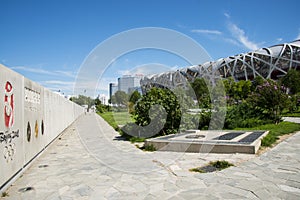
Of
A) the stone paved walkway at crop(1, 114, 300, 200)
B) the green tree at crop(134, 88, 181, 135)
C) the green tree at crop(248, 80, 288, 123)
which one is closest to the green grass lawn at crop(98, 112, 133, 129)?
the green tree at crop(134, 88, 181, 135)

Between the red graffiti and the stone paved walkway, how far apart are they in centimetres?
117

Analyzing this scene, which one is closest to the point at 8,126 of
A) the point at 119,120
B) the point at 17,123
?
the point at 17,123

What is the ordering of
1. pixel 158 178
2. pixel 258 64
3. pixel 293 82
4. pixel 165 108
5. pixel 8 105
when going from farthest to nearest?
A: pixel 258 64
pixel 293 82
pixel 165 108
pixel 158 178
pixel 8 105

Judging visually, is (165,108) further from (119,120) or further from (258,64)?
(258,64)

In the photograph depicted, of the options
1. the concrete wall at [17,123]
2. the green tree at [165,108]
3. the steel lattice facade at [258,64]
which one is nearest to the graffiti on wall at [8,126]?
the concrete wall at [17,123]

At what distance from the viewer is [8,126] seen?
454 cm

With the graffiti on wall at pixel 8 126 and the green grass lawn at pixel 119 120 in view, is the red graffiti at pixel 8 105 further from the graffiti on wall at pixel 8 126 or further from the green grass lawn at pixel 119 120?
the green grass lawn at pixel 119 120

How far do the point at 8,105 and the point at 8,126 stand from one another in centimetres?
39

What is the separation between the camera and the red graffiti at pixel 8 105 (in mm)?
4454

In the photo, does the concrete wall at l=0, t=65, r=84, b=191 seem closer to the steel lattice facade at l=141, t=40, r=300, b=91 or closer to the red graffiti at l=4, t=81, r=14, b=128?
the red graffiti at l=4, t=81, r=14, b=128

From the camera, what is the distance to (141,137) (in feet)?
36.7

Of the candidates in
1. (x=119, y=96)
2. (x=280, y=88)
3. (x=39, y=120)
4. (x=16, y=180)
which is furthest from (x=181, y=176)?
(x=119, y=96)

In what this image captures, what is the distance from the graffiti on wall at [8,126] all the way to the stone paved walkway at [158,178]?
2.03ft

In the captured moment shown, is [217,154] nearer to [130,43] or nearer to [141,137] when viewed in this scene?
[141,137]
